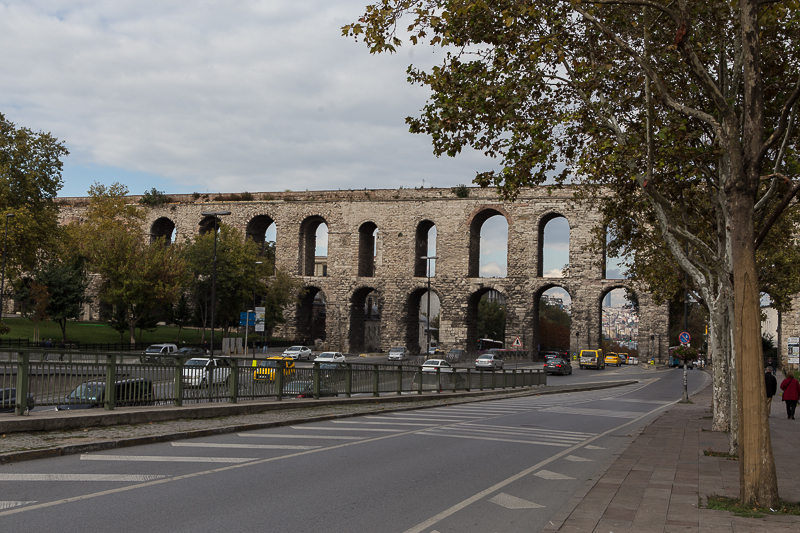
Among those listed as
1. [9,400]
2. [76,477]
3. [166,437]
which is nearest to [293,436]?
[166,437]

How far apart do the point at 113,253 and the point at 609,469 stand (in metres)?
48.3

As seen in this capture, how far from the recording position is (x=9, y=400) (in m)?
10.7

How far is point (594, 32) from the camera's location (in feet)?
42.2

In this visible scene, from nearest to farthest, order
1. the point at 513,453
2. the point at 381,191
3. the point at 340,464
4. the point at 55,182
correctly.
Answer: the point at 340,464 < the point at 513,453 < the point at 55,182 < the point at 381,191

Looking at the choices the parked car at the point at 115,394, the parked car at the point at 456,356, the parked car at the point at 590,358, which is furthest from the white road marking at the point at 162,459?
the parked car at the point at 590,358

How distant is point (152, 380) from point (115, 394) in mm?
971

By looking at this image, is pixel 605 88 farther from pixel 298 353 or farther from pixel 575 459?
pixel 298 353

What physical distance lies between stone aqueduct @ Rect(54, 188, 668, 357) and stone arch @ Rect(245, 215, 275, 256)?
7.7 inches

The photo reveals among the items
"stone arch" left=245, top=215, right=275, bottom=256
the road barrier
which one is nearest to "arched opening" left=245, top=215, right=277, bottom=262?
"stone arch" left=245, top=215, right=275, bottom=256

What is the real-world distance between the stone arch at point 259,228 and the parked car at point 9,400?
58.2 meters

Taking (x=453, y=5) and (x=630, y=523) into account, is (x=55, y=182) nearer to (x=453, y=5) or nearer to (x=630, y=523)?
(x=453, y=5)

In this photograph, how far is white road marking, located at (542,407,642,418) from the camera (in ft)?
68.8

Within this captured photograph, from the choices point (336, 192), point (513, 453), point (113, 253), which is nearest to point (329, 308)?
point (336, 192)

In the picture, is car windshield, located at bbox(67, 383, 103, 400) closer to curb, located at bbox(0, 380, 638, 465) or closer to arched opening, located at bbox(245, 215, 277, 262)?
curb, located at bbox(0, 380, 638, 465)
